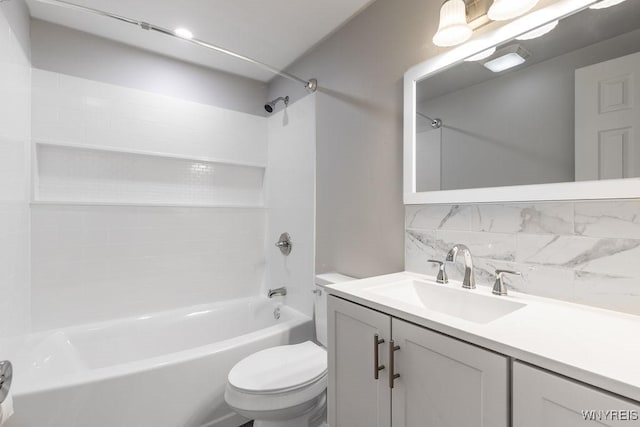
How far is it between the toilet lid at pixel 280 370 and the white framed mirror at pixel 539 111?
1003mm

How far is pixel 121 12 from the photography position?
1747 millimetres

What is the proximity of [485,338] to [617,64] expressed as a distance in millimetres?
902

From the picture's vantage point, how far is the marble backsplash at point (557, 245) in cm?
83

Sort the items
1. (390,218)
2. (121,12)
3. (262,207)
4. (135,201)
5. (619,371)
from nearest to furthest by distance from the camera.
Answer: (619,371) < (390,218) < (121,12) < (135,201) < (262,207)

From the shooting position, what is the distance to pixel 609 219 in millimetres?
859

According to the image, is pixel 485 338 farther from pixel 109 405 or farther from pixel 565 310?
pixel 109 405

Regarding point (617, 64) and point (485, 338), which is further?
point (617, 64)

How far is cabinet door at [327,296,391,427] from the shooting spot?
0.92 metres

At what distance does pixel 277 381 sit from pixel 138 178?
5.89ft

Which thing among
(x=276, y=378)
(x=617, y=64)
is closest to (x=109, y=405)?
(x=276, y=378)

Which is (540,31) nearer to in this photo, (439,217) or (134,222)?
(439,217)

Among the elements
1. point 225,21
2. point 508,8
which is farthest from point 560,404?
point 225,21

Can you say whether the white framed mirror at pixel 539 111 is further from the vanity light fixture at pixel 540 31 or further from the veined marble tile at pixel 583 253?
the veined marble tile at pixel 583 253

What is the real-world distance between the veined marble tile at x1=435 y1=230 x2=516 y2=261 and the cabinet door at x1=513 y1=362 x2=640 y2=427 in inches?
22.1
